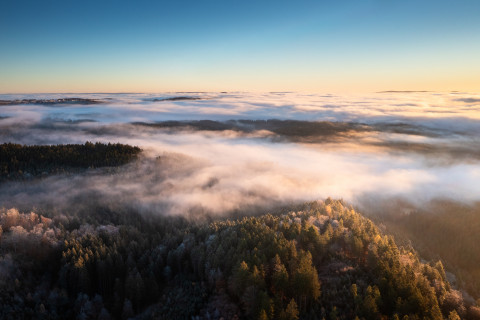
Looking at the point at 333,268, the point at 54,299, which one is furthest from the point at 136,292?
the point at 333,268

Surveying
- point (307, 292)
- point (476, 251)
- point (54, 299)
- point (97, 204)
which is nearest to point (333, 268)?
point (307, 292)

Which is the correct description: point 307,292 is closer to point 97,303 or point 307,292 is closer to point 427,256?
point 97,303

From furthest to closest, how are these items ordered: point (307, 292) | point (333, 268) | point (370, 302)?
point (333, 268)
point (307, 292)
point (370, 302)

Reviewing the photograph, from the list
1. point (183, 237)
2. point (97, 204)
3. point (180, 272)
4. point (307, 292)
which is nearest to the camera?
point (307, 292)

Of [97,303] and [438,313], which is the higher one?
[438,313]

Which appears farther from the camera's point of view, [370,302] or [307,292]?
[307,292]

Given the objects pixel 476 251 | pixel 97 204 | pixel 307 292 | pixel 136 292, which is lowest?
pixel 476 251
